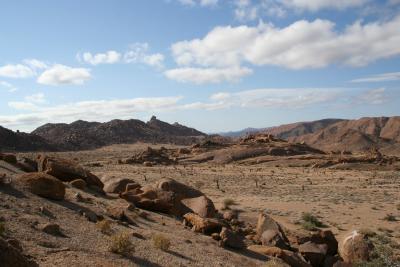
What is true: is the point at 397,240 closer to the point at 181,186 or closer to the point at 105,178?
the point at 181,186

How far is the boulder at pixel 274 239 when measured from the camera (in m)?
14.9

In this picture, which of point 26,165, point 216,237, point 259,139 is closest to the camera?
point 216,237

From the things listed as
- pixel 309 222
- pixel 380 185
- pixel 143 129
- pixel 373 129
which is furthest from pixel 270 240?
pixel 373 129

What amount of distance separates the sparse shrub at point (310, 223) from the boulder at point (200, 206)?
16.0 feet

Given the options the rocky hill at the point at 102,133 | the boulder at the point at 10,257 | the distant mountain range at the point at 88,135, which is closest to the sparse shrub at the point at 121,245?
the boulder at the point at 10,257

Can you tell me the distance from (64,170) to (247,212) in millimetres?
9491

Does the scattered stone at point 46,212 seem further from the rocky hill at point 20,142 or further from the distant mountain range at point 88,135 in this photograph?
the rocky hill at point 20,142

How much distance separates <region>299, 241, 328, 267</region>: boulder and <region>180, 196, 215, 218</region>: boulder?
3713mm

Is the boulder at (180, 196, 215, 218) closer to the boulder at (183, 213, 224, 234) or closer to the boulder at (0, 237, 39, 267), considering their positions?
the boulder at (183, 213, 224, 234)

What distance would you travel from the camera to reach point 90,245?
10.8 meters

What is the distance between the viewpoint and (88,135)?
109 m

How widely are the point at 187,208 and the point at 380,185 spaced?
994 inches

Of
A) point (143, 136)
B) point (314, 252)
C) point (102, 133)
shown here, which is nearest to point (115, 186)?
point (314, 252)

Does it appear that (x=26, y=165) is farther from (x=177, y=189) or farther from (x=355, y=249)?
(x=355, y=249)
